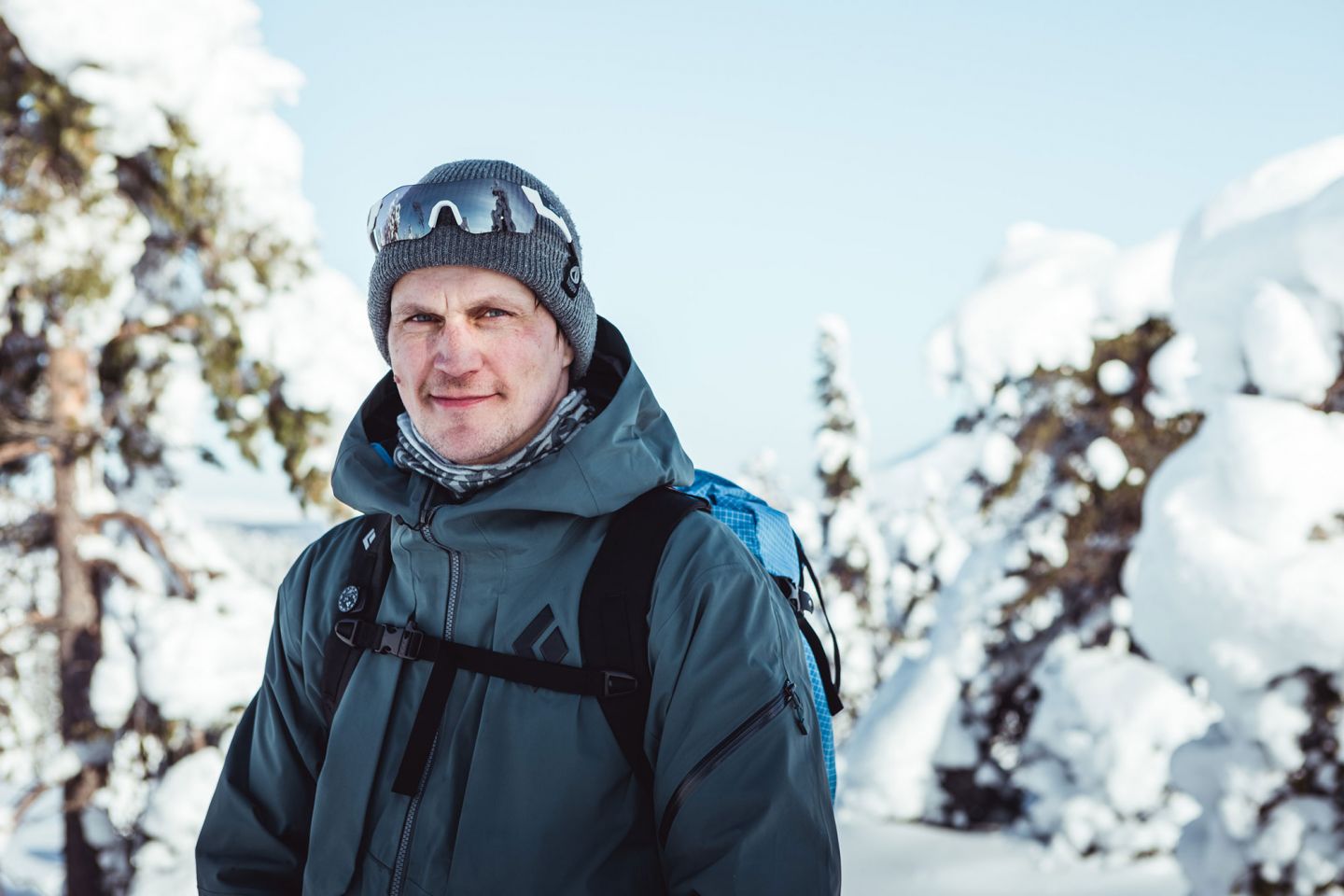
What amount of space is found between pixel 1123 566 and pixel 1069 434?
1689 mm

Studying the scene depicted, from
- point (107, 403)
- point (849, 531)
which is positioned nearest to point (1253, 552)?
point (107, 403)

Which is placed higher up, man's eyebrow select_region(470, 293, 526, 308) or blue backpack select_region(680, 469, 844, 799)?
man's eyebrow select_region(470, 293, 526, 308)

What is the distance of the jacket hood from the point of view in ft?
6.89

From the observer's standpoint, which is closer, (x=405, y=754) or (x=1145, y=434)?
(x=405, y=754)

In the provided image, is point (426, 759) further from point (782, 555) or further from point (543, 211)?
point (543, 211)

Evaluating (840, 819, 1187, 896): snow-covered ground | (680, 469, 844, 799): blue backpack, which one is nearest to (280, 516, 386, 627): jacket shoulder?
(680, 469, 844, 799): blue backpack

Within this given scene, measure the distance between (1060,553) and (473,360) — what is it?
497 inches

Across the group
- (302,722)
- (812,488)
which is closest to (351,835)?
(302,722)

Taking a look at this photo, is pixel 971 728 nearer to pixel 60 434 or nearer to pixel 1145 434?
pixel 1145 434

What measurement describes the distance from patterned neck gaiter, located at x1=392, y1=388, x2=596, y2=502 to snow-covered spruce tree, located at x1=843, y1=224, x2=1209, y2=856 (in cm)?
1145

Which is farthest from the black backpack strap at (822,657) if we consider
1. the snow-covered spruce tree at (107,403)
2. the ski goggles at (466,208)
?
the snow-covered spruce tree at (107,403)

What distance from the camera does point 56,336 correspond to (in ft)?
27.6

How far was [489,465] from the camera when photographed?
7.36ft

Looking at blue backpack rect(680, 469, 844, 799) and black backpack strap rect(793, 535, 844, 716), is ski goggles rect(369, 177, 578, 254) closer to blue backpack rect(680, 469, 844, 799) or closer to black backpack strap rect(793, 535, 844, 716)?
blue backpack rect(680, 469, 844, 799)
